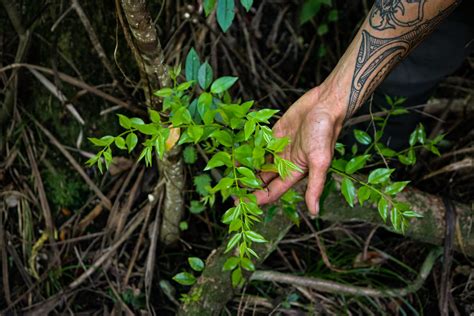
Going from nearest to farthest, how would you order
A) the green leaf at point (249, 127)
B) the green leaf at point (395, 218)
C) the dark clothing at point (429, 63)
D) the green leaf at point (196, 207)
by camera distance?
the green leaf at point (249, 127), the green leaf at point (395, 218), the dark clothing at point (429, 63), the green leaf at point (196, 207)

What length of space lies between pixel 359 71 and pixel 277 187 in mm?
445

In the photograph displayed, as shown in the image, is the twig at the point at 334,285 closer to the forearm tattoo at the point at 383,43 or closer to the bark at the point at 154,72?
the bark at the point at 154,72

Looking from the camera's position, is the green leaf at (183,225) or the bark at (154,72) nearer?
the bark at (154,72)

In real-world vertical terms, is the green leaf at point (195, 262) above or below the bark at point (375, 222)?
above

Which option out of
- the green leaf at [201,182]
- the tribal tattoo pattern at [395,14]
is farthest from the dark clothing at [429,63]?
the green leaf at [201,182]

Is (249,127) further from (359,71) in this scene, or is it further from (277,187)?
(359,71)

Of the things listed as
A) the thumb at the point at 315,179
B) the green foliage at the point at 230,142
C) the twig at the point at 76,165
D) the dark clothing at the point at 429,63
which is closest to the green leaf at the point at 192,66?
the green foliage at the point at 230,142

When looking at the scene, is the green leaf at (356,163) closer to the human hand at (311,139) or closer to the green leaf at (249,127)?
the human hand at (311,139)

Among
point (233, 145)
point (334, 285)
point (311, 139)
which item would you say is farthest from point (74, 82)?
point (334, 285)

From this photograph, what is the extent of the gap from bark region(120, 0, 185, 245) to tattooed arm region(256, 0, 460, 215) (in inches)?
17.2

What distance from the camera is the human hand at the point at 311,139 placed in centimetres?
128

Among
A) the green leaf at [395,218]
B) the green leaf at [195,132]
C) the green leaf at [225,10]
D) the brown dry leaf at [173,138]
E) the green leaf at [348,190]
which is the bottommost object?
the green leaf at [395,218]

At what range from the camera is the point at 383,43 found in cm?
139

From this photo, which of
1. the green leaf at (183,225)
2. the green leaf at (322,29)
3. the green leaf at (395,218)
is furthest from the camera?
the green leaf at (322,29)
